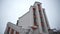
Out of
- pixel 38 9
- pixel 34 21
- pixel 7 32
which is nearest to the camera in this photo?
pixel 34 21

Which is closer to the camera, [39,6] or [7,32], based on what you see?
[39,6]

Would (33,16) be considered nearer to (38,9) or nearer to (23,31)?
(38,9)

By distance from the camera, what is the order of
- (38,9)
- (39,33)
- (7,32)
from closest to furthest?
(39,33), (38,9), (7,32)

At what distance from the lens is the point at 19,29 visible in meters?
3.88

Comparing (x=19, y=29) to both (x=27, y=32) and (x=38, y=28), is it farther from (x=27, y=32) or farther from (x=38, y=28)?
(x=38, y=28)

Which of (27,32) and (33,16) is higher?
(33,16)

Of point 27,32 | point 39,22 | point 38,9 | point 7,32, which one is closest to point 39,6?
point 38,9

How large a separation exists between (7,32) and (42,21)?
259 cm

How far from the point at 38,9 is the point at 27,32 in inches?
36.8

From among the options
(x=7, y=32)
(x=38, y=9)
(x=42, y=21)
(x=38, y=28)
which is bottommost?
(x=7, y=32)

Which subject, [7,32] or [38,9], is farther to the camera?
[7,32]

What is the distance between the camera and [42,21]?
3.57 metres

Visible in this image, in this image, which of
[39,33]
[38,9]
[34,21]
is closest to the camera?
[39,33]

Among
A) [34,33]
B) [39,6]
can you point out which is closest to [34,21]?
[34,33]
